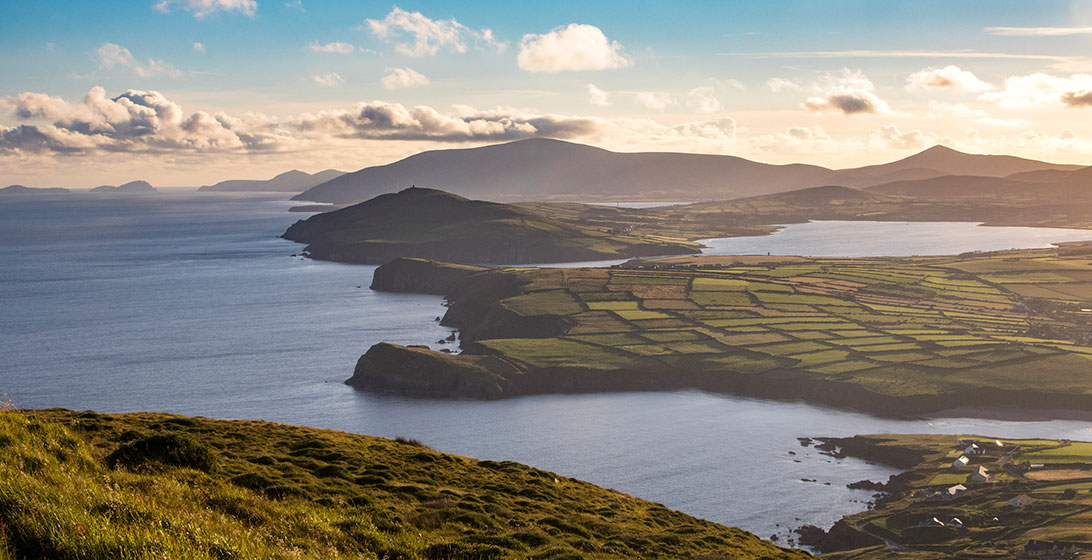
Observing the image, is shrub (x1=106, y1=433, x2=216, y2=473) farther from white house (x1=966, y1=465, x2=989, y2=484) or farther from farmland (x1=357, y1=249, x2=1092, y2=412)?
farmland (x1=357, y1=249, x2=1092, y2=412)

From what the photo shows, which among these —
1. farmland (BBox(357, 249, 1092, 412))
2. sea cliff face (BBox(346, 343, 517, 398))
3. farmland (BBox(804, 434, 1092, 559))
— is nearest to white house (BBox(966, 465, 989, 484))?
farmland (BBox(804, 434, 1092, 559))

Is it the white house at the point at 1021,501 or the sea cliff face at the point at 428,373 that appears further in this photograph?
the sea cliff face at the point at 428,373

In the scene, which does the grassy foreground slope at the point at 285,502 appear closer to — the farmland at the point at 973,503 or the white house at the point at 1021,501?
the farmland at the point at 973,503

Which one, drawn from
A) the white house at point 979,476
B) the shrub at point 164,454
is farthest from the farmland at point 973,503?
the shrub at point 164,454

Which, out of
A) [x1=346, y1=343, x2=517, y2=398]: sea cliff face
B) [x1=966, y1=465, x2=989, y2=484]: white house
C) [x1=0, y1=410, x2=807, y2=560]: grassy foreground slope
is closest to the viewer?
[x1=0, y1=410, x2=807, y2=560]: grassy foreground slope

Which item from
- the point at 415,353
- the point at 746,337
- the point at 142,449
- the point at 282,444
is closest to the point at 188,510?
the point at 142,449
